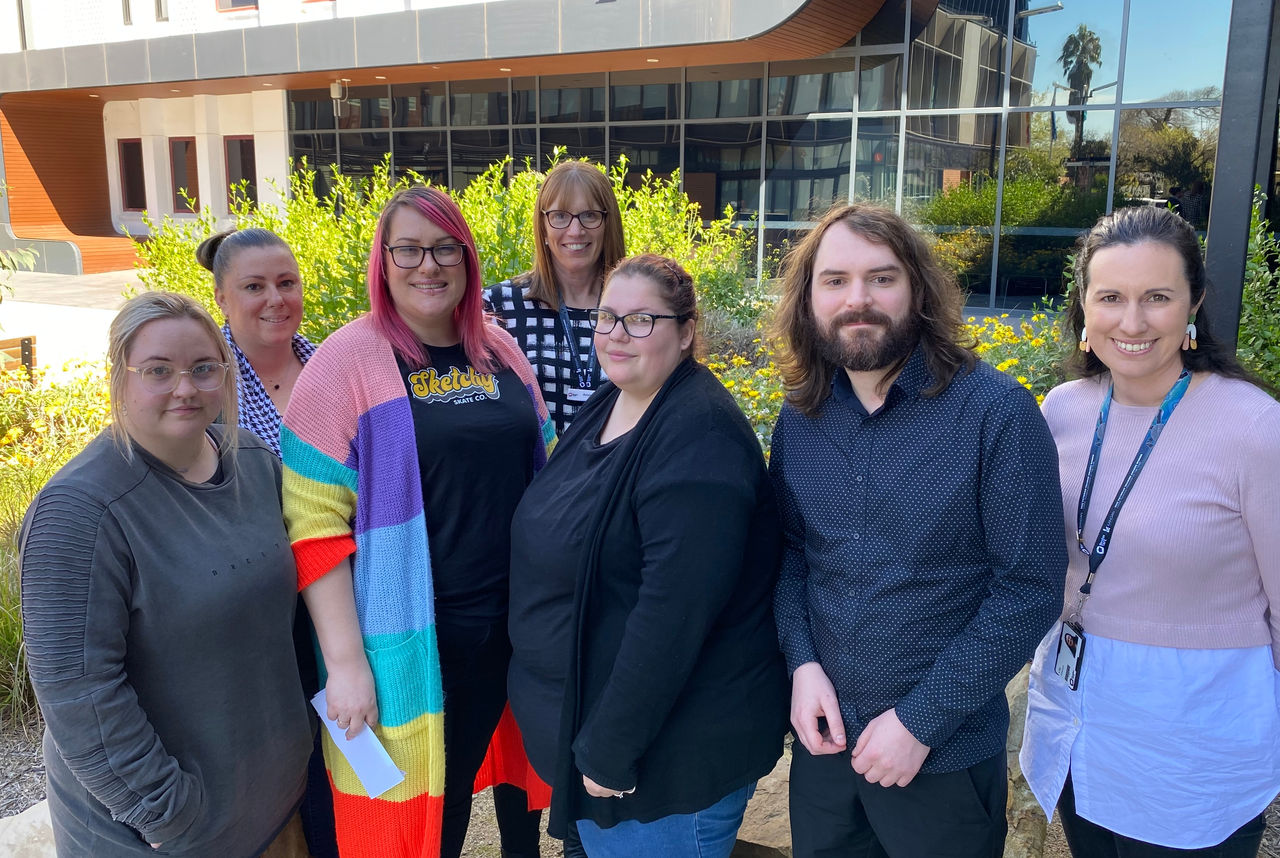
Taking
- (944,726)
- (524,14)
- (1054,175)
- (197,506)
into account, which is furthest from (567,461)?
(524,14)

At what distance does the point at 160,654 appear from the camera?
194 cm

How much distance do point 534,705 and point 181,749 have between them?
779mm

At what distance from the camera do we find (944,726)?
1.86 meters

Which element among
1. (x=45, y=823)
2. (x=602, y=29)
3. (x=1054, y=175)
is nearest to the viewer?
(x=45, y=823)

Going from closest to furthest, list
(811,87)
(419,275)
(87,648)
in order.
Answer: (87,648) < (419,275) < (811,87)

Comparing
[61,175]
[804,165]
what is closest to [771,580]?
[804,165]

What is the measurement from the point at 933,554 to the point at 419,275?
1.50 metres

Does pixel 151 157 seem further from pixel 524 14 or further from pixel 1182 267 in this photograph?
pixel 1182 267

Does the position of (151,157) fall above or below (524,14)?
below

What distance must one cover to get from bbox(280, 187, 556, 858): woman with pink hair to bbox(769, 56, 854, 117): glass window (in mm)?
12541

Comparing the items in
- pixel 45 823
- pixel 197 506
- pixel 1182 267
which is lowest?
pixel 45 823

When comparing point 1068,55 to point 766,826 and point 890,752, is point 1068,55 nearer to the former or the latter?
point 766,826

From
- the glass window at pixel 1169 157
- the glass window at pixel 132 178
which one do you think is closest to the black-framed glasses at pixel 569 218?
the glass window at pixel 1169 157

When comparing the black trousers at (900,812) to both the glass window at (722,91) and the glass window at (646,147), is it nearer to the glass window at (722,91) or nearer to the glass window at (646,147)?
the glass window at (722,91)
